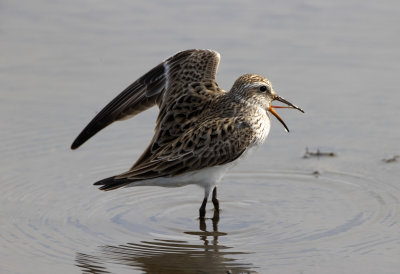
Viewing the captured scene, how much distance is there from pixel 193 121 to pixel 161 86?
3.84 ft

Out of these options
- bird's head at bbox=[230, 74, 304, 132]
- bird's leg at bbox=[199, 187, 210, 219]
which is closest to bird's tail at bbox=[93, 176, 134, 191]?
bird's leg at bbox=[199, 187, 210, 219]

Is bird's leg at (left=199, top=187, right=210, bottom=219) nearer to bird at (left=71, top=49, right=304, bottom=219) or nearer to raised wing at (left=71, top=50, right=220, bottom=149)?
bird at (left=71, top=49, right=304, bottom=219)

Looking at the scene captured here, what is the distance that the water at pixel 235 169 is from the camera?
881 centimetres

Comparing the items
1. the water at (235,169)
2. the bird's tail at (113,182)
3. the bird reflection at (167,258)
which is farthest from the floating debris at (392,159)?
the bird's tail at (113,182)

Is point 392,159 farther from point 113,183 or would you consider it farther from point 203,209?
point 113,183

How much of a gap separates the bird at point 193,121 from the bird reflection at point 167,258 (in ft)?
2.21

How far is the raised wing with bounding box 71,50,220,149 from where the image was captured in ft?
34.3

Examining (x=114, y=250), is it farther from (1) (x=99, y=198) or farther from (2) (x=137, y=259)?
(1) (x=99, y=198)

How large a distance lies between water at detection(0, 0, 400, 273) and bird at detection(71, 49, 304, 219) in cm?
59

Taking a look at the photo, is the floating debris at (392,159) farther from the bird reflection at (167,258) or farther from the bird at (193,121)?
the bird reflection at (167,258)

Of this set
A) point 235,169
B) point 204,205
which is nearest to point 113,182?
point 204,205

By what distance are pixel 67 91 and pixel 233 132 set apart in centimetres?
414

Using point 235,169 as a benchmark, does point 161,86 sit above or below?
above

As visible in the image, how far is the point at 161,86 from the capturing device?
10828 mm
